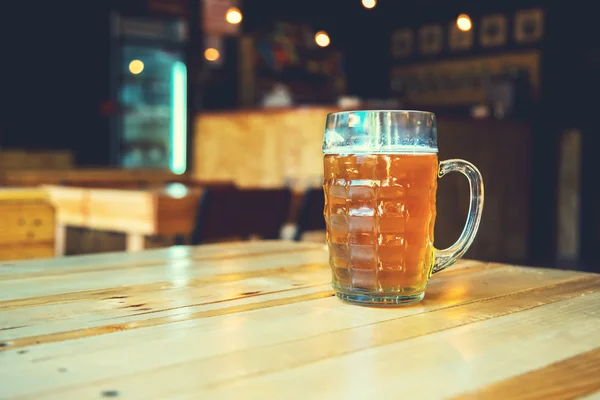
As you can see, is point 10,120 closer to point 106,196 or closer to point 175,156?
point 175,156

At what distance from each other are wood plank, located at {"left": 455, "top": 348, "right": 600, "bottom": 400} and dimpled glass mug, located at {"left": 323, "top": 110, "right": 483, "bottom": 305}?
0.83 ft

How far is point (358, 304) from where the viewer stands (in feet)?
2.48

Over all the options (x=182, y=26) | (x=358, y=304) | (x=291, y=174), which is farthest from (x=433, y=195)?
(x=182, y=26)

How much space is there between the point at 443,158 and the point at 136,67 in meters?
3.75

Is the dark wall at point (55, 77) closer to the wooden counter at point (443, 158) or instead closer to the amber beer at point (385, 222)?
the wooden counter at point (443, 158)

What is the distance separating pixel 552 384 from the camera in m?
0.48

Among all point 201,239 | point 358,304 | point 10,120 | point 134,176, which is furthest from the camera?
point 10,120

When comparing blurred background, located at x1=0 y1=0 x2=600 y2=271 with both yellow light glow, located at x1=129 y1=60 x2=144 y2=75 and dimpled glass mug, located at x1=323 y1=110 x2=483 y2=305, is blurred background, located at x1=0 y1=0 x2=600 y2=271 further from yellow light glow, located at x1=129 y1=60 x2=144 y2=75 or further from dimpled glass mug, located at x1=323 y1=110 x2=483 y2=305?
dimpled glass mug, located at x1=323 y1=110 x2=483 y2=305

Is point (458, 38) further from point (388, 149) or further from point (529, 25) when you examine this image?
point (388, 149)

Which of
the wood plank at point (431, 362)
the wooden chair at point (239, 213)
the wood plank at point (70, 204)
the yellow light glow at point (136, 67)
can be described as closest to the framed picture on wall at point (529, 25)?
the yellow light glow at point (136, 67)

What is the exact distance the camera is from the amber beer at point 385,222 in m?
0.76

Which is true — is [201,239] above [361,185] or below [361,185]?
below

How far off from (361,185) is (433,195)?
94mm

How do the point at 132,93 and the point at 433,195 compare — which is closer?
the point at 433,195
